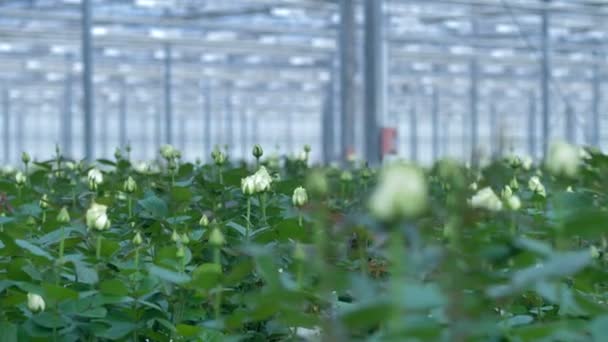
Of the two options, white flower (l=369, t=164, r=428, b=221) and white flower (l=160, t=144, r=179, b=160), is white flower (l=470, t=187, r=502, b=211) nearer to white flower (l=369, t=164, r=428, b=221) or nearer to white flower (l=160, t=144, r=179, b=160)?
white flower (l=369, t=164, r=428, b=221)

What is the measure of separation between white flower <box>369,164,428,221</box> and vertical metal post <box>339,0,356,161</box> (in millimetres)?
12664

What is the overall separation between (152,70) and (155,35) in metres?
6.66

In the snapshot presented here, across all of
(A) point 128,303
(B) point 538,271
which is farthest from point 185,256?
(B) point 538,271

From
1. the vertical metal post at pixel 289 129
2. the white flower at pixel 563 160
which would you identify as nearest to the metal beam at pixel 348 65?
the white flower at pixel 563 160

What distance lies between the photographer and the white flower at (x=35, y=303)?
6.94 feet

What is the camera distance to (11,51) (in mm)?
26781

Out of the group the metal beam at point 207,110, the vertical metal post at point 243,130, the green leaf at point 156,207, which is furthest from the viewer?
the vertical metal post at point 243,130

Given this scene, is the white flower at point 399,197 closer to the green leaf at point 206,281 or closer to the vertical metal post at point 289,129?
the green leaf at point 206,281

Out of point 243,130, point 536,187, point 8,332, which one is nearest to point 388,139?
point 536,187

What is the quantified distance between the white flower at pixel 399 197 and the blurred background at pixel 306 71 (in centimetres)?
61

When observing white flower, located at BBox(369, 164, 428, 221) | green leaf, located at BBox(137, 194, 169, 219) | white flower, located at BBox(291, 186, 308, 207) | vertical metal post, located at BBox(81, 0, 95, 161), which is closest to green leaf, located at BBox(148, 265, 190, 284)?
white flower, located at BBox(291, 186, 308, 207)

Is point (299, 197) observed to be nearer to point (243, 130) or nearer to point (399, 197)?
point (399, 197)

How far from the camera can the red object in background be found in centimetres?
1182

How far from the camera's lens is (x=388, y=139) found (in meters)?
11.8
